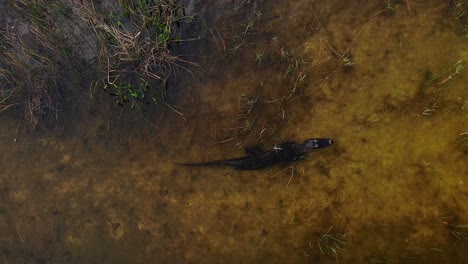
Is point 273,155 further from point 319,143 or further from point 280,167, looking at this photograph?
point 319,143

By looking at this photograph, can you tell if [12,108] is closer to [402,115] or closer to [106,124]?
[106,124]

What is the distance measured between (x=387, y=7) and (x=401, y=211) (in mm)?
2597

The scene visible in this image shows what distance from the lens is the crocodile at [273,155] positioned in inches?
159

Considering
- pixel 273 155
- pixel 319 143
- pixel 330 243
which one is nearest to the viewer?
pixel 330 243

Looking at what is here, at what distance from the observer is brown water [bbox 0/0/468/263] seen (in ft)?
12.3

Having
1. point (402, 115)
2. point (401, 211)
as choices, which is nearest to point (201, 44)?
point (402, 115)

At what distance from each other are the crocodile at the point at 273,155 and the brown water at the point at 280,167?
91 mm

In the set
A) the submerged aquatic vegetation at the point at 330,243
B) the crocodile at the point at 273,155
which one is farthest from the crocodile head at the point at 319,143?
the submerged aquatic vegetation at the point at 330,243

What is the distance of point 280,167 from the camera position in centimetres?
411

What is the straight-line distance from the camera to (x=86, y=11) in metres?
4.29

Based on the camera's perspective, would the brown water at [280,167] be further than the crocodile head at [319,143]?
No

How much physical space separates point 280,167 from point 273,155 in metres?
0.17

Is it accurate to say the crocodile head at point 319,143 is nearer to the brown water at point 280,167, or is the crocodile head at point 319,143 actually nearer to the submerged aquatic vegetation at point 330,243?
the brown water at point 280,167

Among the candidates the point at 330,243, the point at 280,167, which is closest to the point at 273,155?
the point at 280,167
